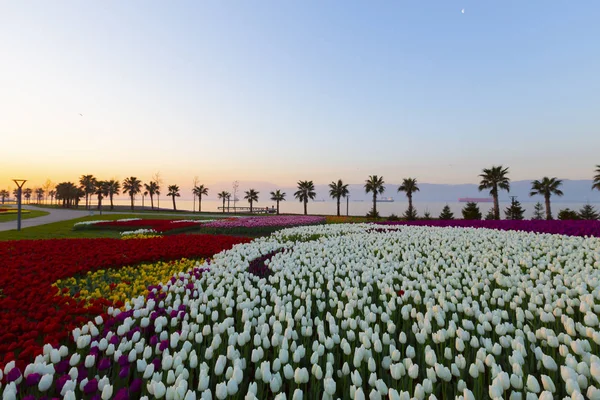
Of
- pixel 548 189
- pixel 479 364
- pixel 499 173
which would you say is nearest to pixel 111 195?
pixel 499 173

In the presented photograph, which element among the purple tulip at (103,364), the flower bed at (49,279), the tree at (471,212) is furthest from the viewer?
the tree at (471,212)

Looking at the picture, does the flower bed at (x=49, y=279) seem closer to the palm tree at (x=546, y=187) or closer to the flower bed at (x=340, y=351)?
the flower bed at (x=340, y=351)

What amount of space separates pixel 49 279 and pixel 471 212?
3887 centimetres

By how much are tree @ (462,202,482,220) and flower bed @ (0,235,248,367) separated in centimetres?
3192

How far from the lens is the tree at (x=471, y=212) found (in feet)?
122

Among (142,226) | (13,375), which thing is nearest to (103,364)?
(13,375)

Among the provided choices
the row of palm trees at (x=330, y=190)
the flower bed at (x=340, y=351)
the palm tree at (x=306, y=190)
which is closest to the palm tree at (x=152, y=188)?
the row of palm trees at (x=330, y=190)

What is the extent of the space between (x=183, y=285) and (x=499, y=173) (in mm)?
54640

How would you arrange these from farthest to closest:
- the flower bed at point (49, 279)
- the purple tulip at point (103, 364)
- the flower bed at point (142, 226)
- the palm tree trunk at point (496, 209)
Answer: the palm tree trunk at point (496, 209) → the flower bed at point (142, 226) → the flower bed at point (49, 279) → the purple tulip at point (103, 364)

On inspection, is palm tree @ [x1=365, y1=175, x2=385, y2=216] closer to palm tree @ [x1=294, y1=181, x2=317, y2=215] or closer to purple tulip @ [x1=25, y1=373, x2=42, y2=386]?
palm tree @ [x1=294, y1=181, x2=317, y2=215]

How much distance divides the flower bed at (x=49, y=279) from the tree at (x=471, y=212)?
31.9m

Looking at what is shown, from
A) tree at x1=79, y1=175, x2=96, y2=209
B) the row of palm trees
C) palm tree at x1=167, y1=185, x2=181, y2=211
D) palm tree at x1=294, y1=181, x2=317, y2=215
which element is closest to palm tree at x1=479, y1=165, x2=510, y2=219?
the row of palm trees

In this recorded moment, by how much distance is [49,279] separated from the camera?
327 inches

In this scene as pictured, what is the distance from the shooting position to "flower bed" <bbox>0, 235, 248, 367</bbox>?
4.64m
